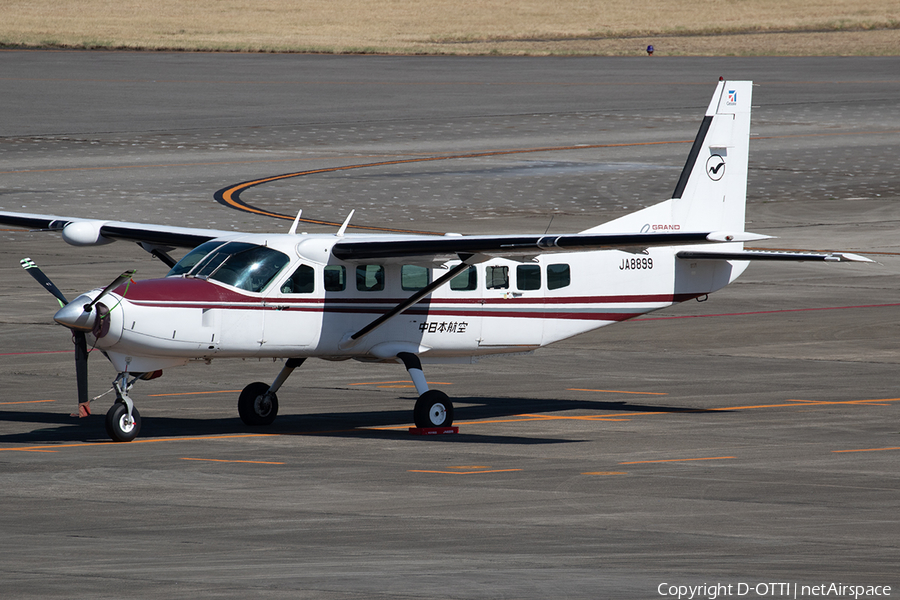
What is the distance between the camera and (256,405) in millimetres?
20078

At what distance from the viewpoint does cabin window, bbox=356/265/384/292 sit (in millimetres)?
19578

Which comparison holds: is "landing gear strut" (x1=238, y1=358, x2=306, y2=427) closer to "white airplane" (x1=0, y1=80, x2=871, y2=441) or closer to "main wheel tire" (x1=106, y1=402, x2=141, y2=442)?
"white airplane" (x1=0, y1=80, x2=871, y2=441)

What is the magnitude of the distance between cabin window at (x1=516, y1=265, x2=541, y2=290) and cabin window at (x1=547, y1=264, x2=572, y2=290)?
16cm

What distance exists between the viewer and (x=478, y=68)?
273ft

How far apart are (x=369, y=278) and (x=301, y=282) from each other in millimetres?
940

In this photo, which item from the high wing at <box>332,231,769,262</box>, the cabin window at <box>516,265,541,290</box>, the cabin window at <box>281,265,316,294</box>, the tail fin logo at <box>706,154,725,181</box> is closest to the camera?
the high wing at <box>332,231,769,262</box>

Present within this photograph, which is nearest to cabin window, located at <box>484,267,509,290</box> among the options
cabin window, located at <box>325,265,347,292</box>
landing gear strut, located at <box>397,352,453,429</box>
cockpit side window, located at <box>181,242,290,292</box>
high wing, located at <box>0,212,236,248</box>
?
landing gear strut, located at <box>397,352,453,429</box>

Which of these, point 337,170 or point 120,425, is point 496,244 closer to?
point 120,425

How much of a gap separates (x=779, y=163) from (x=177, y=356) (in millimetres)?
39100

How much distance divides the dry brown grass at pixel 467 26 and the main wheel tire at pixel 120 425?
248 feet

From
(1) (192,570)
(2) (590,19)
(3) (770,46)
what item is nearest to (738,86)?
(1) (192,570)

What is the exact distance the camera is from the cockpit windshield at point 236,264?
18.7 metres

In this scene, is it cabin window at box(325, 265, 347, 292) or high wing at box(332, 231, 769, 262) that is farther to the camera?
cabin window at box(325, 265, 347, 292)

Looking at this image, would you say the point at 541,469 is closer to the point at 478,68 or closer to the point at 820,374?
the point at 820,374
